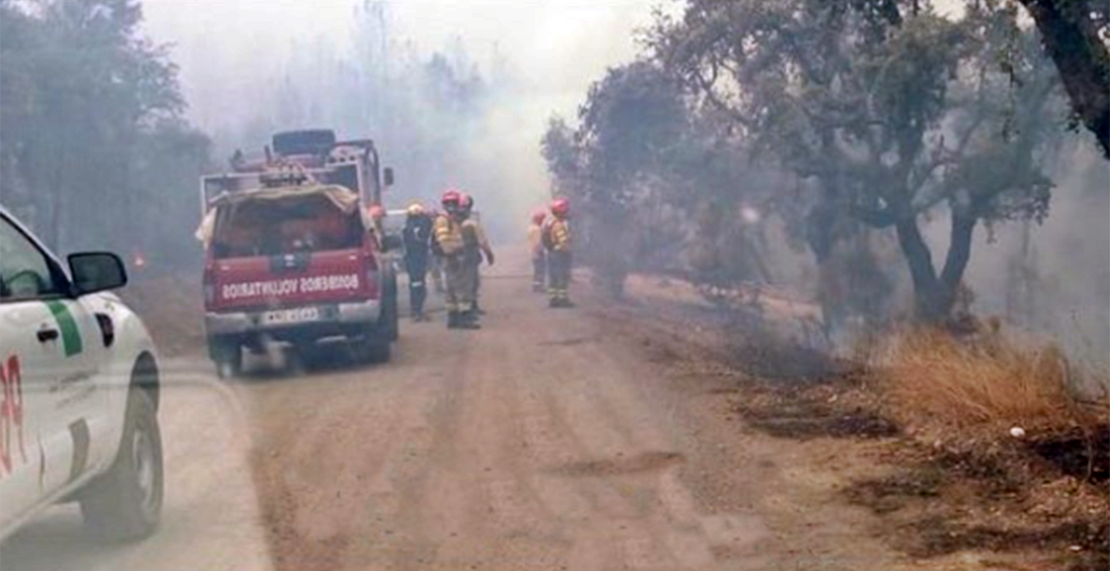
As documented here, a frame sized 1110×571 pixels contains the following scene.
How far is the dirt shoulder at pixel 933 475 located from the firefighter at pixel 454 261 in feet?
23.0

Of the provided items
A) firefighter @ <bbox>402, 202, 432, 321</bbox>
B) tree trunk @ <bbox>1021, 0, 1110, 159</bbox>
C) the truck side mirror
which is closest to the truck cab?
firefighter @ <bbox>402, 202, 432, 321</bbox>

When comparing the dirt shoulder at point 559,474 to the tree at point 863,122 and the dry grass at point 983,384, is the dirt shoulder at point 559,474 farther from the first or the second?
the tree at point 863,122

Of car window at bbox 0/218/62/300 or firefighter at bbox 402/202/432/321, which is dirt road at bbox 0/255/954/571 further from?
firefighter at bbox 402/202/432/321

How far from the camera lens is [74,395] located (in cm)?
675

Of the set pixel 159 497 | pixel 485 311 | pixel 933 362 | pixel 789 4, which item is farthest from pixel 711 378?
pixel 789 4

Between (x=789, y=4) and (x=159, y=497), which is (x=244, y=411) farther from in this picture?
(x=789, y=4)

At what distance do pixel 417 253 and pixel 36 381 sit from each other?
16.7 metres

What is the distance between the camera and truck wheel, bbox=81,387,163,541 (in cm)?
770

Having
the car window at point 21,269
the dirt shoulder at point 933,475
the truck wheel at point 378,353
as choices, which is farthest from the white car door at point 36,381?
the truck wheel at point 378,353

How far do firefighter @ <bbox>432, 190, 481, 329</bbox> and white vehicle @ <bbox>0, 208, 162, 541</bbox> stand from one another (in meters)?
11.4

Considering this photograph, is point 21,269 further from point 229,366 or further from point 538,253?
point 538,253

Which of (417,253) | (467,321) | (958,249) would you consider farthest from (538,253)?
(958,249)

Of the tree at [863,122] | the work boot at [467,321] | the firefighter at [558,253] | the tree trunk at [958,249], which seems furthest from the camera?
the tree trunk at [958,249]

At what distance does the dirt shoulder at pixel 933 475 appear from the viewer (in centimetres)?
712
